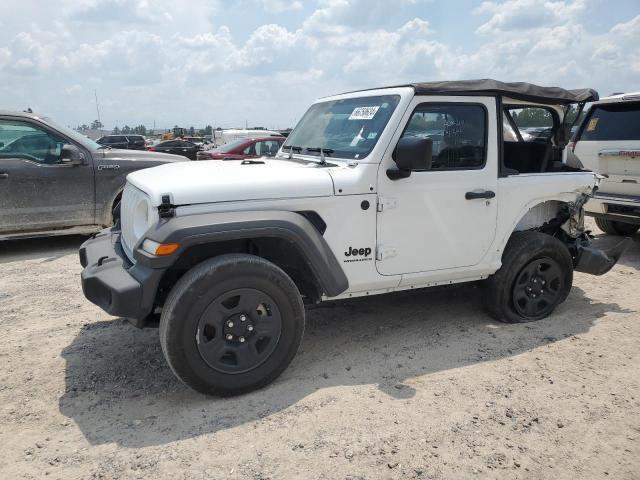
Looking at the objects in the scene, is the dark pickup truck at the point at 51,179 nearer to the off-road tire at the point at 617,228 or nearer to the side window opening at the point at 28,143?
the side window opening at the point at 28,143

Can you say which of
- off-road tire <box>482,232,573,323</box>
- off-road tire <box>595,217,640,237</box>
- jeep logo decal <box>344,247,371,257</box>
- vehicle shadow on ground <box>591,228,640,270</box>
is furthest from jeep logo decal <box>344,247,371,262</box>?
off-road tire <box>595,217,640,237</box>

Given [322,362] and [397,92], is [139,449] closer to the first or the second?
[322,362]

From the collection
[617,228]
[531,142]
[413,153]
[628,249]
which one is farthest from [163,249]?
[617,228]

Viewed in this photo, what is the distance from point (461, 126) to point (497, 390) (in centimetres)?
194

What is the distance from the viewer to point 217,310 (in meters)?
3.02

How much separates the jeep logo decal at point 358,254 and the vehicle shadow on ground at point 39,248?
14.9ft

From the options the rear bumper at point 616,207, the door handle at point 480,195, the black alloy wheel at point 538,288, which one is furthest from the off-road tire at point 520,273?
the rear bumper at point 616,207

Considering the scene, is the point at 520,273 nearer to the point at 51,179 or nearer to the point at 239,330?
the point at 239,330

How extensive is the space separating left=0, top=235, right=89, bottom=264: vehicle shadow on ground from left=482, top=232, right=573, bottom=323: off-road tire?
5.21 m

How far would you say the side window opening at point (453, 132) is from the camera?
3715 millimetres

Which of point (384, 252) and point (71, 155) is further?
point (71, 155)

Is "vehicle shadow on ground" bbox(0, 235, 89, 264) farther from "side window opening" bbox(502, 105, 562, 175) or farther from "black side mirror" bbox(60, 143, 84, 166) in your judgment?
"side window opening" bbox(502, 105, 562, 175)

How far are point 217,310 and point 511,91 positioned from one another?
280cm

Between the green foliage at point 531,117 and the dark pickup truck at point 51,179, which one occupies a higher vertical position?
the green foliage at point 531,117
